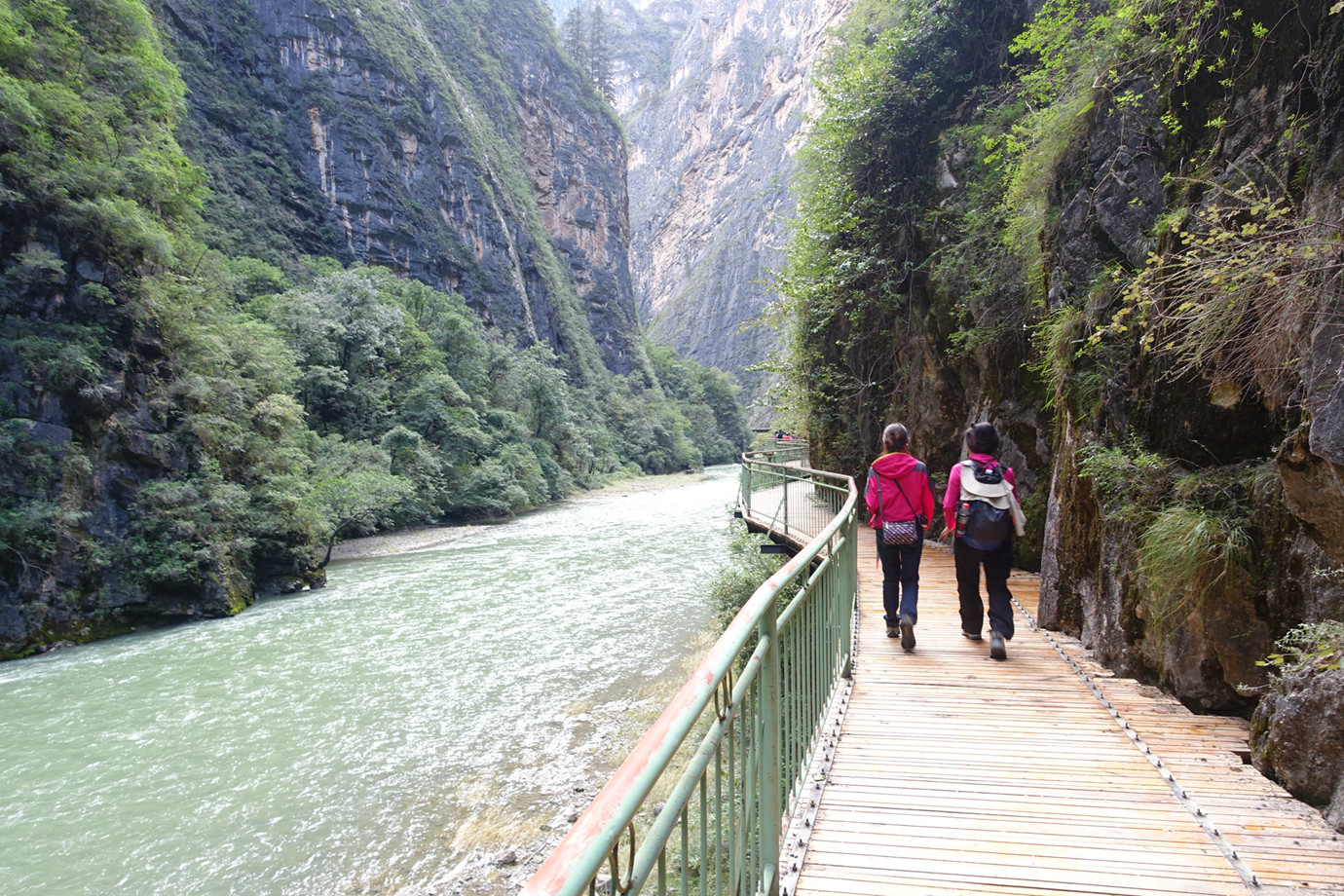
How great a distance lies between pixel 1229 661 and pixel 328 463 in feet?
75.3

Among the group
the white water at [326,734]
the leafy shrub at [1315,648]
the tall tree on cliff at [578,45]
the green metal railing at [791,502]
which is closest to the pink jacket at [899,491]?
the leafy shrub at [1315,648]

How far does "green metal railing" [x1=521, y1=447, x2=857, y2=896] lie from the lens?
90 centimetres

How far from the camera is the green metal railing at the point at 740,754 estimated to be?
90 cm

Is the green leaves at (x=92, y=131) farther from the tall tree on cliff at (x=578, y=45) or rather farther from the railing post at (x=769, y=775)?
the tall tree on cliff at (x=578, y=45)

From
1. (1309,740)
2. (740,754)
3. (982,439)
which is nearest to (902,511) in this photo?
(982,439)

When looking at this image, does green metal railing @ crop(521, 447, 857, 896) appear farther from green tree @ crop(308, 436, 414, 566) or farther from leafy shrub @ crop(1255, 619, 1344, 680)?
green tree @ crop(308, 436, 414, 566)

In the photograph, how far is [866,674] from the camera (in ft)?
14.7

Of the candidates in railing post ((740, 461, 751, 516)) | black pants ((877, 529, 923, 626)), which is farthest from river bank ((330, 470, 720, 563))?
black pants ((877, 529, 923, 626))

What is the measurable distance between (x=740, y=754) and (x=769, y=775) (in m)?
0.20

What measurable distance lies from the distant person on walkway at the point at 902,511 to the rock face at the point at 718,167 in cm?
8551

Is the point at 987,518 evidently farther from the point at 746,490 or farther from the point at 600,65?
the point at 600,65

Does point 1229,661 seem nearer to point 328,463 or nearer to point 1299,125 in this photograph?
point 1299,125

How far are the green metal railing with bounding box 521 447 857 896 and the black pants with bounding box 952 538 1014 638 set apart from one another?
963mm

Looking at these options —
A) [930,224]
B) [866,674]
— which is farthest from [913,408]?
[866,674]
